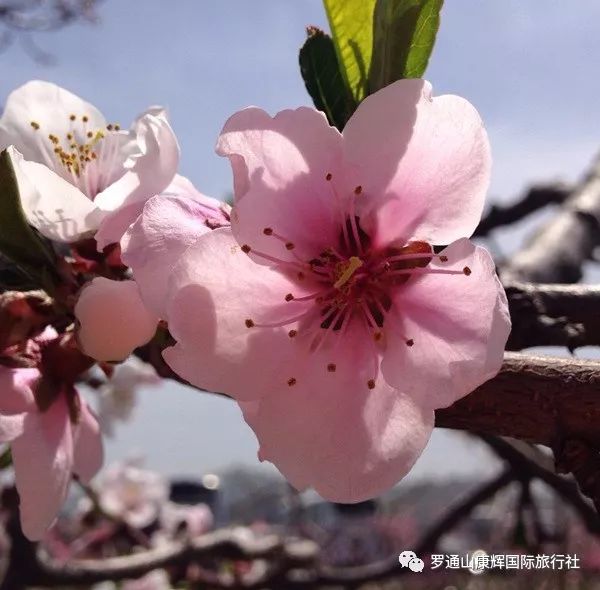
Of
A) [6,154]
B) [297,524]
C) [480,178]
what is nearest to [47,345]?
[6,154]

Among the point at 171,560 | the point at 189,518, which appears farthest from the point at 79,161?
the point at 189,518

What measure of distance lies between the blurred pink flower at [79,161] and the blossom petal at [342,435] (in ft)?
0.68

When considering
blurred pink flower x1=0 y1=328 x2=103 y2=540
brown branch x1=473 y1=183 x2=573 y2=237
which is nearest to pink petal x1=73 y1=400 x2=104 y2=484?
blurred pink flower x1=0 y1=328 x2=103 y2=540

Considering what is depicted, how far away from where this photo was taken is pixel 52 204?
65 centimetres

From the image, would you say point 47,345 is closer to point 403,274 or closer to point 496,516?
point 403,274

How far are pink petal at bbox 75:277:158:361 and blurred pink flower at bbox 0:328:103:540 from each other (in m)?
0.10

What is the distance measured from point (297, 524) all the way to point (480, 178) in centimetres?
467

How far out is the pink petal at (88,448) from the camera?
2.71ft

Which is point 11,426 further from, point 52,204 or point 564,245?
point 564,245

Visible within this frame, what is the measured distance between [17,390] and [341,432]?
Answer: 297 millimetres

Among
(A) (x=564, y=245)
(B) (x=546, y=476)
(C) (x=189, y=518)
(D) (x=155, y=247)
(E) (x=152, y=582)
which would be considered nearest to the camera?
(D) (x=155, y=247)

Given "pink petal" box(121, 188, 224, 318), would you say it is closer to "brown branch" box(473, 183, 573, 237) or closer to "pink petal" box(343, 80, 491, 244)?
"pink petal" box(343, 80, 491, 244)

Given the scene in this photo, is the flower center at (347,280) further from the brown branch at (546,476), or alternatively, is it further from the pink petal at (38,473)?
the brown branch at (546,476)

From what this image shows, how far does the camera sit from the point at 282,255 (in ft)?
2.00
